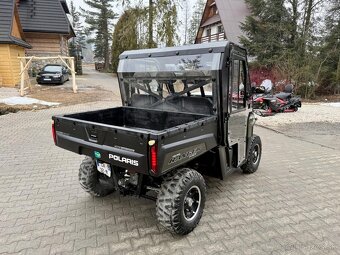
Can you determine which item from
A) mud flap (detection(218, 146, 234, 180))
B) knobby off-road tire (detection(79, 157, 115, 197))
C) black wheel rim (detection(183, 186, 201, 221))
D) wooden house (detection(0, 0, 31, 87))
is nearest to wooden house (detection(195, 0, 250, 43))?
wooden house (detection(0, 0, 31, 87))

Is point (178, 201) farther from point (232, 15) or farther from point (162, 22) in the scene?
point (232, 15)

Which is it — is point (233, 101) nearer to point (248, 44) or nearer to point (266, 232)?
point (266, 232)

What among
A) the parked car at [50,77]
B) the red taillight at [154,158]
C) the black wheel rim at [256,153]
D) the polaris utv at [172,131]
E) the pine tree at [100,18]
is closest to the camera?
the red taillight at [154,158]

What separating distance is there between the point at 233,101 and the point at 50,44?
25.1 metres

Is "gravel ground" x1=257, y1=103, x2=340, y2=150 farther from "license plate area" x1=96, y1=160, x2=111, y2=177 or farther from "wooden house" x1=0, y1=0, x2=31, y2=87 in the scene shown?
"wooden house" x1=0, y1=0, x2=31, y2=87

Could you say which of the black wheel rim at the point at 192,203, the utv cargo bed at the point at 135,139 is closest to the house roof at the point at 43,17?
the utv cargo bed at the point at 135,139

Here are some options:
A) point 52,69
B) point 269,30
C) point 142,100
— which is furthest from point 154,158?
point 269,30

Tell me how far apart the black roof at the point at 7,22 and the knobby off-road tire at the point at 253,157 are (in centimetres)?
1735

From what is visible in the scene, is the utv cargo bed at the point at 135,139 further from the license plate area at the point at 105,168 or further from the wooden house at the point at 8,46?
the wooden house at the point at 8,46

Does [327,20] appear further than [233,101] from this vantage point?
Yes

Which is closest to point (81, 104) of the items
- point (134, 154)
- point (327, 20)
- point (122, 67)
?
point (122, 67)

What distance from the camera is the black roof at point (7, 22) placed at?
1703 cm

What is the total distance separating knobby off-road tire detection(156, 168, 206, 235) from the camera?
288cm

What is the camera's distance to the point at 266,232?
3.15m
